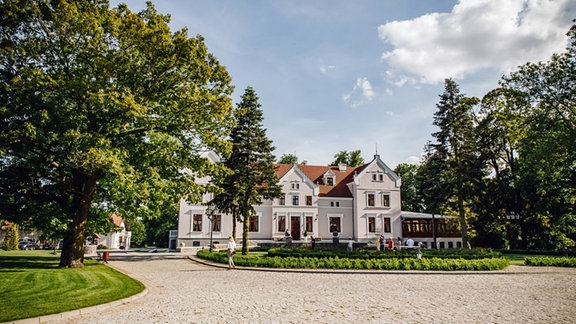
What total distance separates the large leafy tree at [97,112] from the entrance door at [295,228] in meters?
24.8

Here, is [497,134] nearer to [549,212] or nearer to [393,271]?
[549,212]

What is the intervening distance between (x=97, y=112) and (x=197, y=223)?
25448mm

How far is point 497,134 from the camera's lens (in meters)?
42.6

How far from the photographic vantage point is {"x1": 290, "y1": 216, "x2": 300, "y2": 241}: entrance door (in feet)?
145

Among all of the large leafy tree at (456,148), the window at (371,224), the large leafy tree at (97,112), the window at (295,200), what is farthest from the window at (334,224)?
the large leafy tree at (97,112)

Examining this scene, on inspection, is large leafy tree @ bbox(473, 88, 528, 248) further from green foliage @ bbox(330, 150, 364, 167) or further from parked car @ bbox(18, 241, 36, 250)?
parked car @ bbox(18, 241, 36, 250)

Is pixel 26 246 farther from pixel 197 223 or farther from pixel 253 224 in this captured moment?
pixel 253 224

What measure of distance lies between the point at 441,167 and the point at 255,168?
20.9 metres

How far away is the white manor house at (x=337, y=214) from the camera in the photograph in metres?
43.0

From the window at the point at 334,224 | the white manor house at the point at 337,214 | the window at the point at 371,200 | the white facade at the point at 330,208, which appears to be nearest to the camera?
the white manor house at the point at 337,214

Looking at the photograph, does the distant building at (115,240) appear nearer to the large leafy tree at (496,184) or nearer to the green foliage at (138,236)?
the green foliage at (138,236)

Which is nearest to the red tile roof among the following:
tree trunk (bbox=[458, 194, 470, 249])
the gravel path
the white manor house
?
the white manor house

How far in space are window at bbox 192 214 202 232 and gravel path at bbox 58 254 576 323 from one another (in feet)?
79.2

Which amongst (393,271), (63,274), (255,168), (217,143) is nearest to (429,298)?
(393,271)
